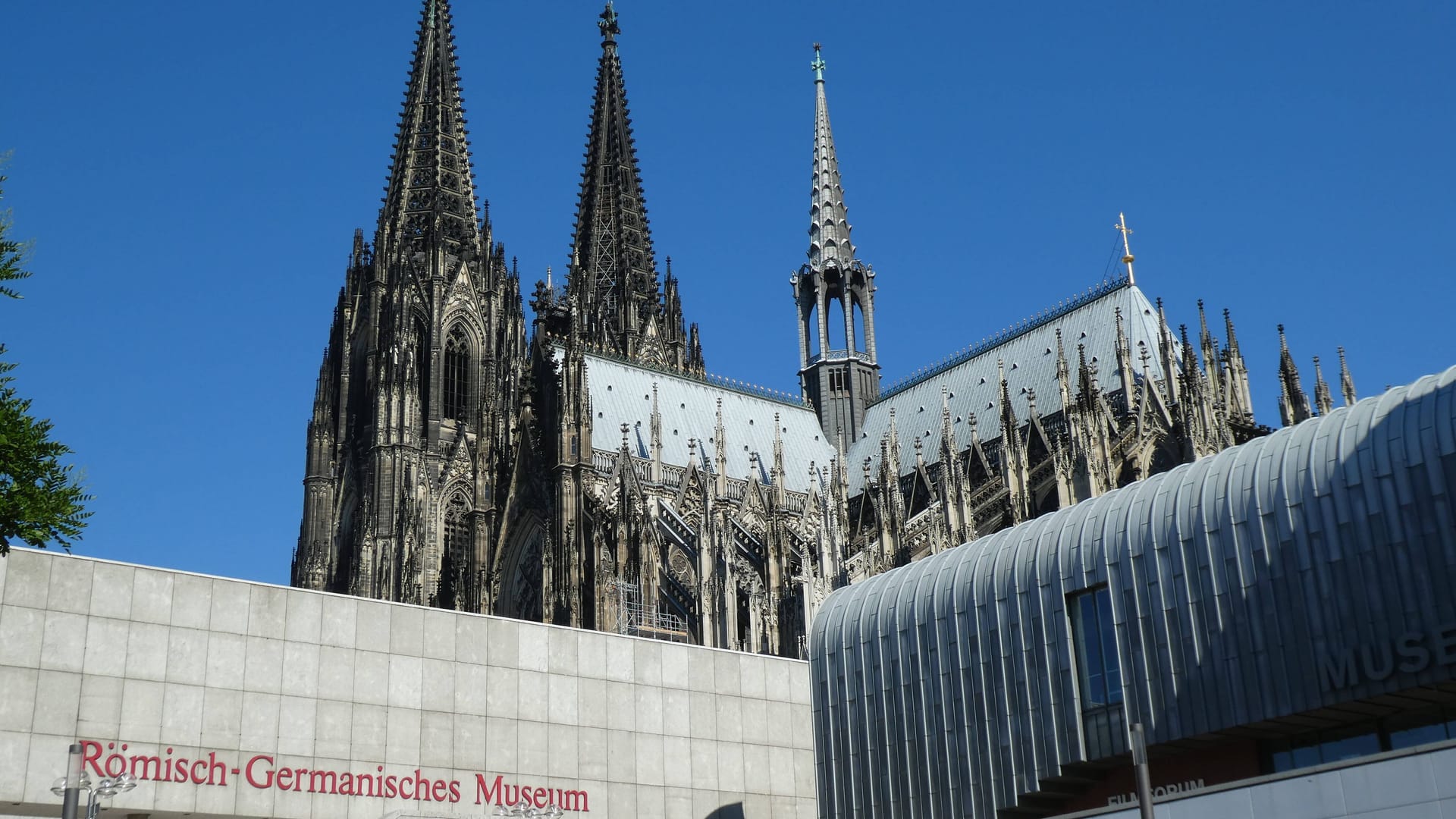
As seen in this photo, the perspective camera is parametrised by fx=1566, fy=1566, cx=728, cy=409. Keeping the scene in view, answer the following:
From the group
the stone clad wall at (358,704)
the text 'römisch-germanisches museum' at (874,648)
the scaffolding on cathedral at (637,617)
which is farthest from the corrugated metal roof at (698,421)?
the stone clad wall at (358,704)

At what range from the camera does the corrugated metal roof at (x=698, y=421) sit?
185 feet

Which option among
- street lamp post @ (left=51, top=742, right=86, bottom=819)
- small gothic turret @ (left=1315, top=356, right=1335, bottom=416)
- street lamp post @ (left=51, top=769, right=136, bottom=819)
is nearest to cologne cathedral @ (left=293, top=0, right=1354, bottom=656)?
small gothic turret @ (left=1315, top=356, right=1335, bottom=416)

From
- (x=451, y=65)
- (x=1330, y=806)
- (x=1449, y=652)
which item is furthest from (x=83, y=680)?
(x=451, y=65)

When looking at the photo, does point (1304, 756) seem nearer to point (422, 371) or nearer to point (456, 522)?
point (456, 522)

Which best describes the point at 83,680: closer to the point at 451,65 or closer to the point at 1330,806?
the point at 1330,806

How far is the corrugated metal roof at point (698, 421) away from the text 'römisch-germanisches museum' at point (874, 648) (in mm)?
5851

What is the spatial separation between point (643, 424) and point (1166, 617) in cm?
3453

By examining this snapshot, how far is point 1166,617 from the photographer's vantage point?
2403cm

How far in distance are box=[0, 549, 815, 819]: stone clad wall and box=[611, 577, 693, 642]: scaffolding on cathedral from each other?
1121cm

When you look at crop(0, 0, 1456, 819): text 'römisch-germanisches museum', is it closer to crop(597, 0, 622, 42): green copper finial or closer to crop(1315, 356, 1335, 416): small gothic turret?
crop(1315, 356, 1335, 416): small gothic turret

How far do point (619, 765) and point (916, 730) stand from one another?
5.86m

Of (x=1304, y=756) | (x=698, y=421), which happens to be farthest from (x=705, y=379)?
(x=1304, y=756)

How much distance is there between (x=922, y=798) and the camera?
1073 inches

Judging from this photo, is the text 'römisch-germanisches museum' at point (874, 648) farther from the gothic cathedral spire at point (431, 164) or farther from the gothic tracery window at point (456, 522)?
the gothic cathedral spire at point (431, 164)
